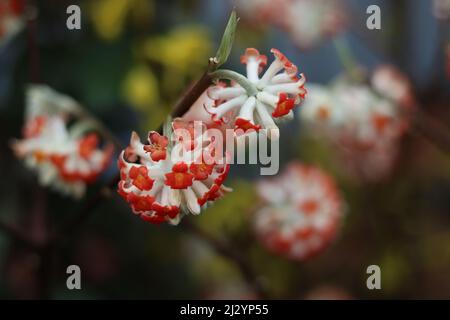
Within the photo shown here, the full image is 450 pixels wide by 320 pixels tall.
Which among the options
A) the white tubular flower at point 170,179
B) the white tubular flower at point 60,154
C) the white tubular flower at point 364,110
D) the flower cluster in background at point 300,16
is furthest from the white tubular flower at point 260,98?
the flower cluster in background at point 300,16

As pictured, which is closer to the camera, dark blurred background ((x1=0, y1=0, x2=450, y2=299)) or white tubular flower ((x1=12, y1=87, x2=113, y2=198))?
white tubular flower ((x1=12, y1=87, x2=113, y2=198))

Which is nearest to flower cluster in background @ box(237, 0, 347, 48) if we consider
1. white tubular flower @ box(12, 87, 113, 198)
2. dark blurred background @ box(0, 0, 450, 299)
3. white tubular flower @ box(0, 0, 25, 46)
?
dark blurred background @ box(0, 0, 450, 299)

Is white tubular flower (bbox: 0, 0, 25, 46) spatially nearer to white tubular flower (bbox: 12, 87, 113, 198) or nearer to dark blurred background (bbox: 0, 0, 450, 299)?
dark blurred background (bbox: 0, 0, 450, 299)

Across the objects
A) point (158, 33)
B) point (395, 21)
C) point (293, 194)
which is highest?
point (395, 21)

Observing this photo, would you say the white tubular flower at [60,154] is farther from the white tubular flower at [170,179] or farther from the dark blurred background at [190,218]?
the white tubular flower at [170,179]
